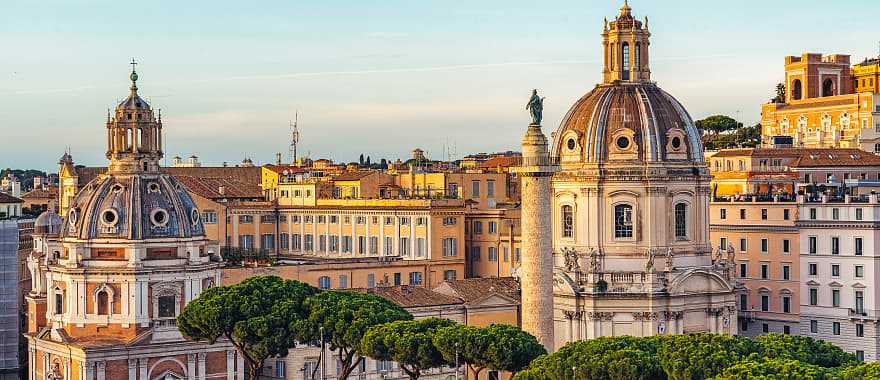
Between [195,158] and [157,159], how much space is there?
53.2 meters

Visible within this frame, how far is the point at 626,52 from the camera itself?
241ft

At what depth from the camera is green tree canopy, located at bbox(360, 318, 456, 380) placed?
182ft

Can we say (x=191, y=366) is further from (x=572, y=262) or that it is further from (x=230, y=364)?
(x=572, y=262)

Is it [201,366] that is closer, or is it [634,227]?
[201,366]

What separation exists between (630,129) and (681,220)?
431 centimetres

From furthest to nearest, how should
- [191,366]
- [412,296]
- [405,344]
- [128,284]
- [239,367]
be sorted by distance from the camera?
[412,296], [239,367], [191,366], [128,284], [405,344]

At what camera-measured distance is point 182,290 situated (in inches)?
2618

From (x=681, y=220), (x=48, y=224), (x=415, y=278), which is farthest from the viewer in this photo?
(x=415, y=278)

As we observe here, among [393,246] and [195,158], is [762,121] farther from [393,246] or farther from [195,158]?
[393,246]

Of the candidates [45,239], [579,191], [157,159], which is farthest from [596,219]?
[45,239]

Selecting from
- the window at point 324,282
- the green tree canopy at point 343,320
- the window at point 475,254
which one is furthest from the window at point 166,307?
the window at point 475,254

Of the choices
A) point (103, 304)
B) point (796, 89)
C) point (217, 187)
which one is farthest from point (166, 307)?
point (796, 89)

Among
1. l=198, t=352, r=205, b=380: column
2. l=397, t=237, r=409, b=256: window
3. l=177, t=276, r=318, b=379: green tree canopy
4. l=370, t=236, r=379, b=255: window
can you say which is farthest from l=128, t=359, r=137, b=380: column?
l=370, t=236, r=379, b=255: window

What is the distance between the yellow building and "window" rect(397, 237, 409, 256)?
35.8 meters
